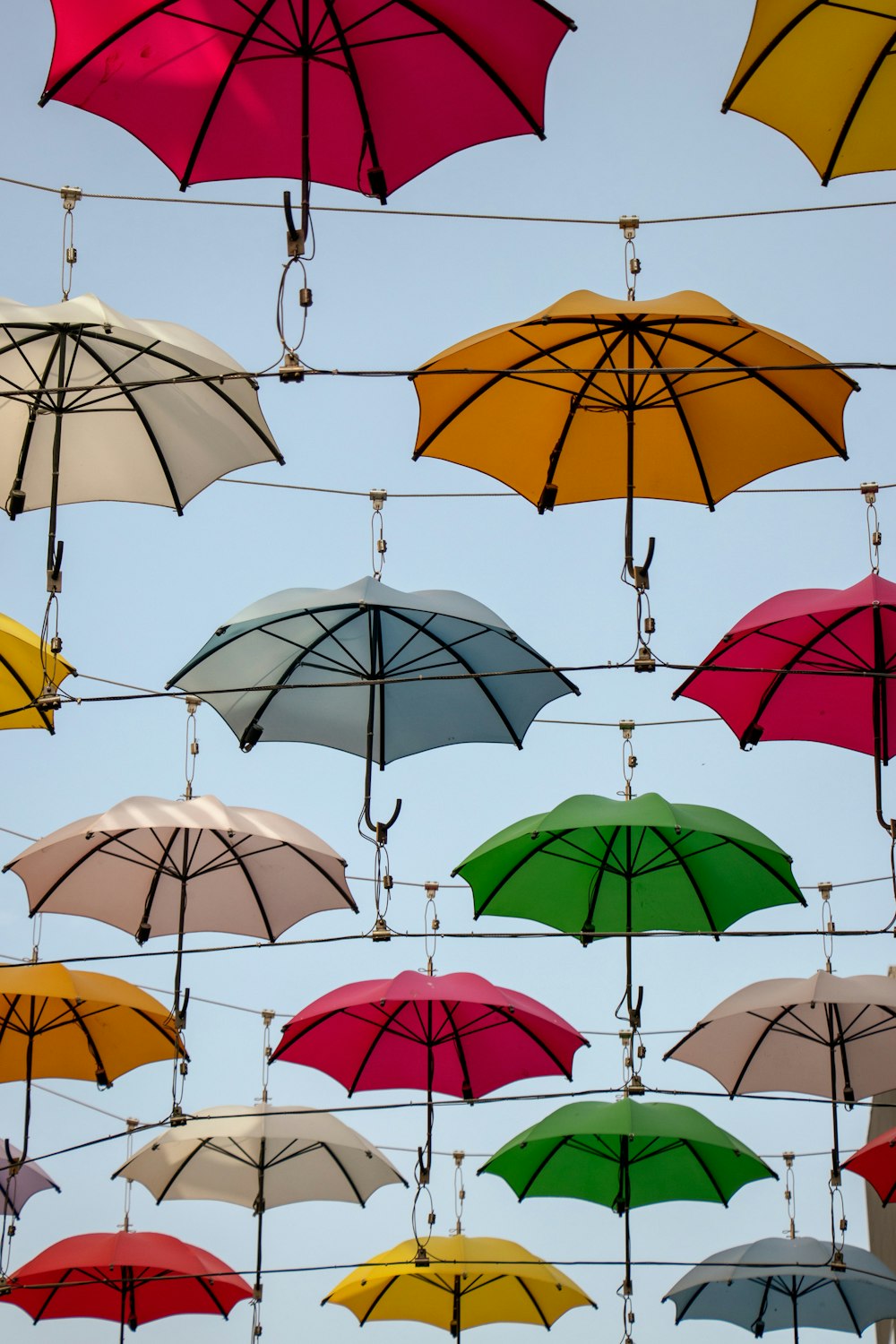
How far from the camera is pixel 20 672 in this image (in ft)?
29.9

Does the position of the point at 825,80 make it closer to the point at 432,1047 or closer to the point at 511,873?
the point at 511,873

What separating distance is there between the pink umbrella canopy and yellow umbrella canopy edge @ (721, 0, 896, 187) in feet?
2.79

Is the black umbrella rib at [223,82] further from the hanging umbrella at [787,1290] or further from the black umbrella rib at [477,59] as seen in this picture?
the hanging umbrella at [787,1290]

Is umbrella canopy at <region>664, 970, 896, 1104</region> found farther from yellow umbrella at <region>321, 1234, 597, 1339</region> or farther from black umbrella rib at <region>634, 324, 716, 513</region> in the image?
black umbrella rib at <region>634, 324, 716, 513</region>

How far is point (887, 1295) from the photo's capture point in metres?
10.8

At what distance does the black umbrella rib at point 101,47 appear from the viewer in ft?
22.7

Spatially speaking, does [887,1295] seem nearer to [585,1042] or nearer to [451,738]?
[585,1042]

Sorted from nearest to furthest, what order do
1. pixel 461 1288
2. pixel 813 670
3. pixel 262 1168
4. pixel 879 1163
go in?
pixel 813 670
pixel 879 1163
pixel 262 1168
pixel 461 1288

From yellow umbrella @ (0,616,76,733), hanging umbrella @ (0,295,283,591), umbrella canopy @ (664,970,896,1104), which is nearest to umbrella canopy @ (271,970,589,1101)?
umbrella canopy @ (664,970,896,1104)

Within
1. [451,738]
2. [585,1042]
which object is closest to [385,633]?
[451,738]

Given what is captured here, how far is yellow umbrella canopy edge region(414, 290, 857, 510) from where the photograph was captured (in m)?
7.48

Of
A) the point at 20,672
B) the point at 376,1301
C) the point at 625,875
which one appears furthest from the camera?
the point at 376,1301

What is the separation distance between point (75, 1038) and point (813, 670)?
5.36 meters

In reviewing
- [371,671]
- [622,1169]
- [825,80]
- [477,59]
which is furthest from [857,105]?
[622,1169]
